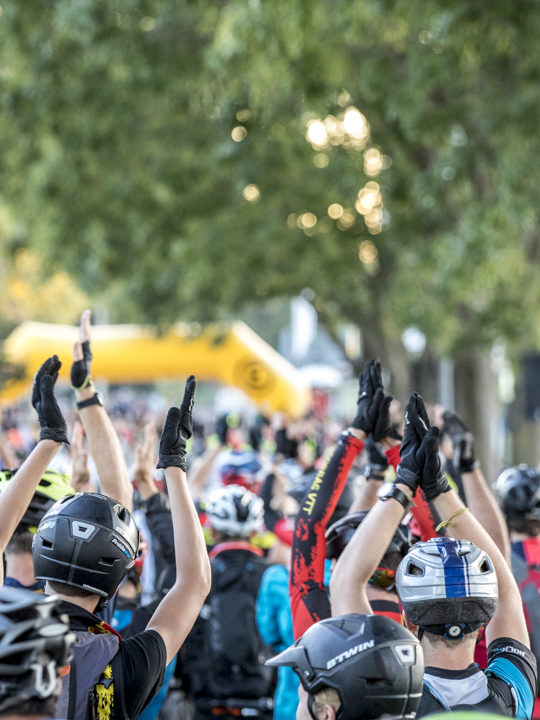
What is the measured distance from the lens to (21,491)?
3.26m

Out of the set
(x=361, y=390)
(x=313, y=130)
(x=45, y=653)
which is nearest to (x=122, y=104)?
(x=313, y=130)

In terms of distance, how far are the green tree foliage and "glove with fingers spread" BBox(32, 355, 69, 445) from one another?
6866 millimetres

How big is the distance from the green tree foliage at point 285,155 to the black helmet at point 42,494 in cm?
653

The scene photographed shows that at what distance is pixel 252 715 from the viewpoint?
5.80m

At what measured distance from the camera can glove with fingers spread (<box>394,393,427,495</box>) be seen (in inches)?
128

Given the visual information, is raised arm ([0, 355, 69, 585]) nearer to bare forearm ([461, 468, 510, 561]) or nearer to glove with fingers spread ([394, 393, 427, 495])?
glove with fingers spread ([394, 393, 427, 495])

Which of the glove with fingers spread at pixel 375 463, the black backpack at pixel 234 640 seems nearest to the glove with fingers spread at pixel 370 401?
the glove with fingers spread at pixel 375 463

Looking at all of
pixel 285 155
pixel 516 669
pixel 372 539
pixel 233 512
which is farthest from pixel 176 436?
pixel 285 155

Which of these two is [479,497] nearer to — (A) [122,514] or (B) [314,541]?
(B) [314,541]

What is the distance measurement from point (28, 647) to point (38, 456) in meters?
1.10

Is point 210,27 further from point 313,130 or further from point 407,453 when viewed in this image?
point 407,453

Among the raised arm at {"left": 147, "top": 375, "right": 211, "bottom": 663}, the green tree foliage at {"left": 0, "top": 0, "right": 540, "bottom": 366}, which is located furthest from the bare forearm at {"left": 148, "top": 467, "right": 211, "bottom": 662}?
the green tree foliage at {"left": 0, "top": 0, "right": 540, "bottom": 366}

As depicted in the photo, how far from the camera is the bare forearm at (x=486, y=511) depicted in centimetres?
410

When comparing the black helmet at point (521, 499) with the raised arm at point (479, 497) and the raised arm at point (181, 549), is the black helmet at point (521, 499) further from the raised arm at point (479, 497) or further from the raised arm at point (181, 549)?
the raised arm at point (181, 549)
